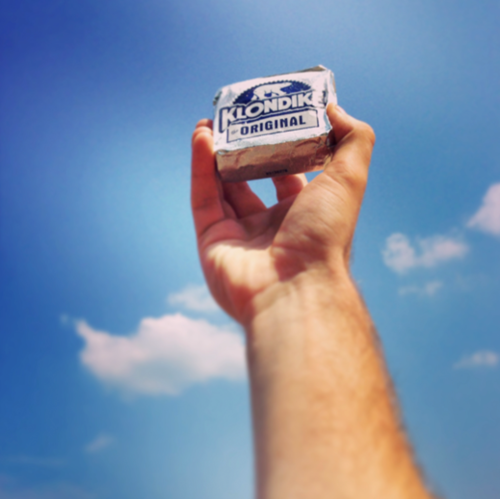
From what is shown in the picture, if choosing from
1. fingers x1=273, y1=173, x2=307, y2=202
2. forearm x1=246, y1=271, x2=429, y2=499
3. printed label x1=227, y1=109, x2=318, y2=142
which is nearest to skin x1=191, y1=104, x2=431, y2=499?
forearm x1=246, y1=271, x2=429, y2=499

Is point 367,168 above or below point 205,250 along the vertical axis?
above

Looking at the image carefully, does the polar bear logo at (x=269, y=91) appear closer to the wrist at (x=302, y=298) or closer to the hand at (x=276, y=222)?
the hand at (x=276, y=222)

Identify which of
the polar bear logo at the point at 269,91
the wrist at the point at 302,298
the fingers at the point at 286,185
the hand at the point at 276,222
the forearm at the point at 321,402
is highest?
the polar bear logo at the point at 269,91

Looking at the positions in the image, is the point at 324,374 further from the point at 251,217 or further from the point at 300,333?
the point at 251,217

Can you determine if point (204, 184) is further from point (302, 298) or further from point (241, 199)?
point (302, 298)

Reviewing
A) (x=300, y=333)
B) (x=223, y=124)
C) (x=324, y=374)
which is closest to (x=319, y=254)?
(x=300, y=333)

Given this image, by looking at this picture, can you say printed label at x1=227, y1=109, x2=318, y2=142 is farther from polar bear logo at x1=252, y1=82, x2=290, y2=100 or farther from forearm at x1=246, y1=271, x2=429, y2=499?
forearm at x1=246, y1=271, x2=429, y2=499

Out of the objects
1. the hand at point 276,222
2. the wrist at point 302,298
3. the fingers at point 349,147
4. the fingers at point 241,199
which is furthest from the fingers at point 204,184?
the wrist at point 302,298
